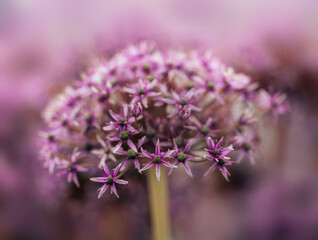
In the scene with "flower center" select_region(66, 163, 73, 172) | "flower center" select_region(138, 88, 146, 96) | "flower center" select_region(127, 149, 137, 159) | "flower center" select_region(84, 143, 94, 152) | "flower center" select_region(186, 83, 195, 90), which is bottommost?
"flower center" select_region(127, 149, 137, 159)

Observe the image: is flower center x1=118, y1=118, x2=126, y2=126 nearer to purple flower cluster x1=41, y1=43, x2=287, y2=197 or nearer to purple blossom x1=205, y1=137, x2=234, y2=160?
purple flower cluster x1=41, y1=43, x2=287, y2=197

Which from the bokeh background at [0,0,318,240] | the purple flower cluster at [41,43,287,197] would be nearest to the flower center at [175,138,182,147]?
the purple flower cluster at [41,43,287,197]

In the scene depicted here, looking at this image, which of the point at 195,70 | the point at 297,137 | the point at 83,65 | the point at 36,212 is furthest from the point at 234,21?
the point at 36,212

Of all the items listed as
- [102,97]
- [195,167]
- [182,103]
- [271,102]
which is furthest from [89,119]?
[195,167]

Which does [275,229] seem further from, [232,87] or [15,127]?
[15,127]

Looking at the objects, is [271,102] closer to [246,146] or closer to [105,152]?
[246,146]

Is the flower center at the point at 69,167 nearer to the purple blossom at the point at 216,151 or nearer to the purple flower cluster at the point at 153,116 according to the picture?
the purple flower cluster at the point at 153,116
